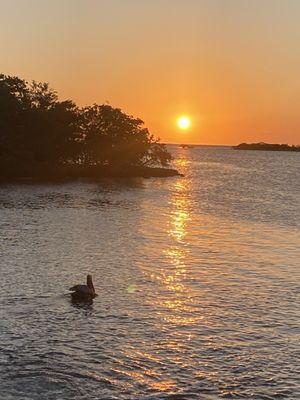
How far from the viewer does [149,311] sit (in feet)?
93.2

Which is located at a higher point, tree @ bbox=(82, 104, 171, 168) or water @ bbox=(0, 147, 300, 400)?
tree @ bbox=(82, 104, 171, 168)

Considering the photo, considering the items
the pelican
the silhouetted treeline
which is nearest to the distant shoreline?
the silhouetted treeline

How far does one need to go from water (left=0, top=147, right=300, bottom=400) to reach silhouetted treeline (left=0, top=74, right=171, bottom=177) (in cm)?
6078

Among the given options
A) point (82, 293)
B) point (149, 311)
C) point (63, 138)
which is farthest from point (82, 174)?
point (149, 311)

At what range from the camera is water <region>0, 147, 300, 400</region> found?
19969mm

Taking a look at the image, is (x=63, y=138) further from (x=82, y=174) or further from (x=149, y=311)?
(x=149, y=311)

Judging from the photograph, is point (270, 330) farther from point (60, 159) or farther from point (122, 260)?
point (60, 159)

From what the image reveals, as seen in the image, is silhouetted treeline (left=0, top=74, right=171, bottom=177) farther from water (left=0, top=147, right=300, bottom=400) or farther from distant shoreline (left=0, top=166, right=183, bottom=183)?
water (left=0, top=147, right=300, bottom=400)

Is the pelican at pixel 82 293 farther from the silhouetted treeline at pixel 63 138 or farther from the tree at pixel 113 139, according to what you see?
the tree at pixel 113 139

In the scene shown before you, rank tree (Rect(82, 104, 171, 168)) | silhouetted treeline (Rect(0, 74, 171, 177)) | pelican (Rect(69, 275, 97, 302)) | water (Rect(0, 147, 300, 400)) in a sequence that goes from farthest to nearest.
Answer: tree (Rect(82, 104, 171, 168))
silhouetted treeline (Rect(0, 74, 171, 177))
pelican (Rect(69, 275, 97, 302))
water (Rect(0, 147, 300, 400))

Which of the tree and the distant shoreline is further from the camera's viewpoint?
the tree

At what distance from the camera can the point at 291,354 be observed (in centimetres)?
2309

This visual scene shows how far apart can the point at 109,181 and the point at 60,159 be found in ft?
63.6

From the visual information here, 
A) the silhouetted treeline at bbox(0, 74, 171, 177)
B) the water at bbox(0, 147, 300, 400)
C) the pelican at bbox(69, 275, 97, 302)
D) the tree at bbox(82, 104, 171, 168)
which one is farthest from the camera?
the tree at bbox(82, 104, 171, 168)
